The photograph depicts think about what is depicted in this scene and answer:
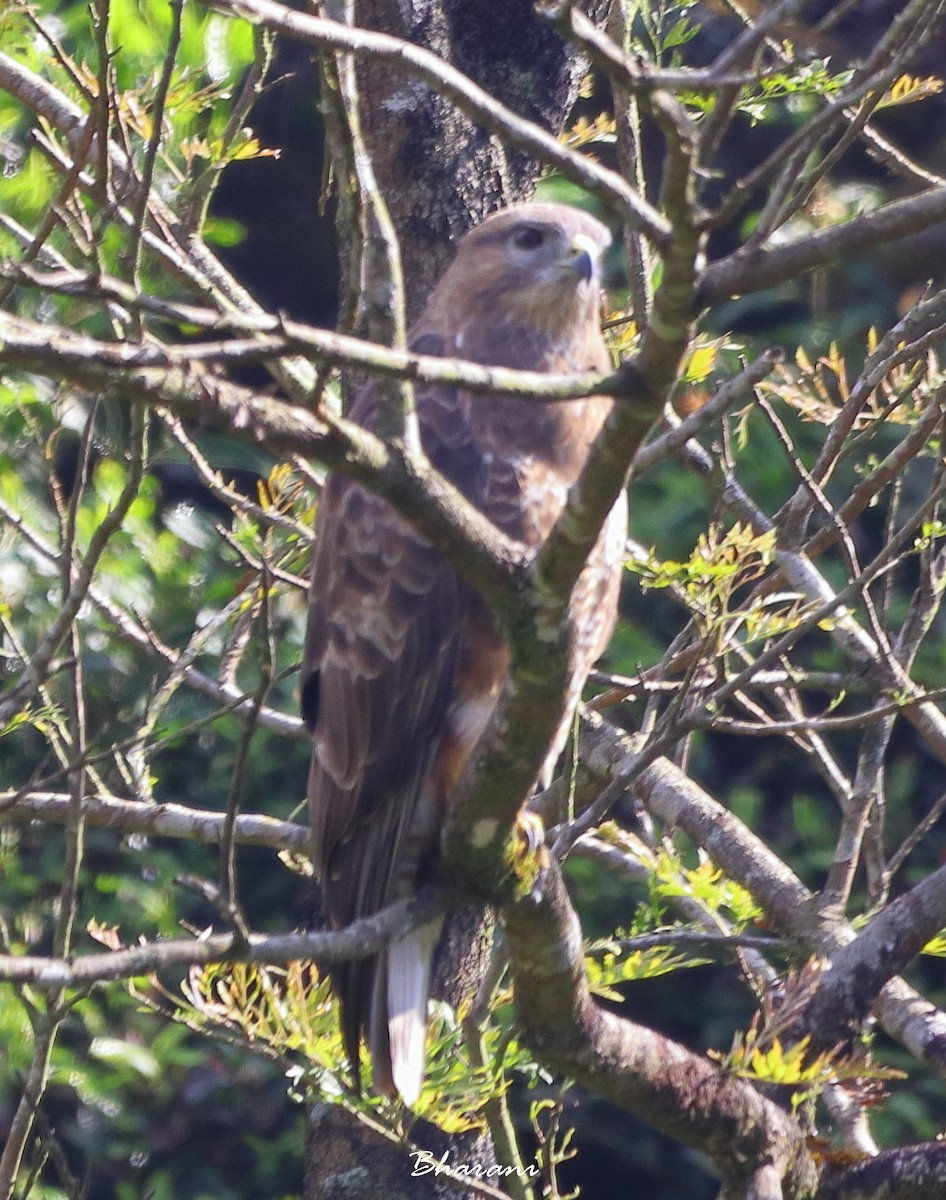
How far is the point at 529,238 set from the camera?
301 cm

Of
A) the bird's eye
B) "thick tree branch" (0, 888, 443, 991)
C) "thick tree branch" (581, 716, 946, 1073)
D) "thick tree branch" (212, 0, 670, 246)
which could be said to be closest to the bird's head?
the bird's eye

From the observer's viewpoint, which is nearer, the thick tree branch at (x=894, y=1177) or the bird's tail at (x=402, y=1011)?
the thick tree branch at (x=894, y=1177)

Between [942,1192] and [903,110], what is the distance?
374 centimetres

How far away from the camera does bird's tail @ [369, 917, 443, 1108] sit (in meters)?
2.47

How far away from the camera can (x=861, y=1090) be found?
8.57ft

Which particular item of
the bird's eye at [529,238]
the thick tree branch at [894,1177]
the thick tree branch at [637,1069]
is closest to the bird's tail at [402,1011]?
the thick tree branch at [637,1069]

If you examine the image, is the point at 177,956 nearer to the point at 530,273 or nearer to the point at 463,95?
the point at 463,95

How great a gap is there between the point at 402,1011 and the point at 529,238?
143cm

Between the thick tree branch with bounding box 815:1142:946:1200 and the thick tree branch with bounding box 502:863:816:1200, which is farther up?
the thick tree branch with bounding box 502:863:816:1200

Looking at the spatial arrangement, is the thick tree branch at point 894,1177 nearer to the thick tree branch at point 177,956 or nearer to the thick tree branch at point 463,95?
the thick tree branch at point 177,956

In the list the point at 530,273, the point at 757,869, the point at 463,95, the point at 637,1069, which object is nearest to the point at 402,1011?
the point at 637,1069

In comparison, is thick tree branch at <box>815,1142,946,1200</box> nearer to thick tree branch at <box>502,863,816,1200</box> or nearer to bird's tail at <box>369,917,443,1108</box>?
thick tree branch at <box>502,863,816,1200</box>

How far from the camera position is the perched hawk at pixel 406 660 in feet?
8.52

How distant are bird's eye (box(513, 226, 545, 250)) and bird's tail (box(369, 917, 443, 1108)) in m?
1.26
